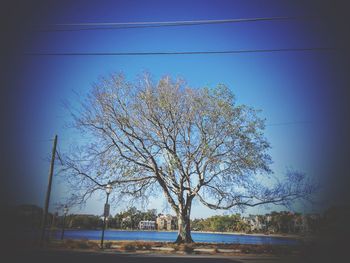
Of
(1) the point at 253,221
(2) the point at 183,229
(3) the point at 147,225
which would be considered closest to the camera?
(2) the point at 183,229

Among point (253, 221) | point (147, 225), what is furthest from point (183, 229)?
point (147, 225)

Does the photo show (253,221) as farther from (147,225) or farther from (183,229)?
(147,225)

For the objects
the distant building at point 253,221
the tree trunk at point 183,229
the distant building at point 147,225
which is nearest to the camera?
the tree trunk at point 183,229

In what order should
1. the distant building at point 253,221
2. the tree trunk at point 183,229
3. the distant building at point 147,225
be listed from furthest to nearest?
the distant building at point 147,225 < the distant building at point 253,221 < the tree trunk at point 183,229

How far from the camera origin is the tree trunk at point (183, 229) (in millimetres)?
21641

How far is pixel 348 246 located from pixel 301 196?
12.1 meters

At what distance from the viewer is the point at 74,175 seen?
20734 mm

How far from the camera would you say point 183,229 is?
22.0 m

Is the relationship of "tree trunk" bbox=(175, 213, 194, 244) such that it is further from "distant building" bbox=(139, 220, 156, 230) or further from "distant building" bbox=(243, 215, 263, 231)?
"distant building" bbox=(139, 220, 156, 230)

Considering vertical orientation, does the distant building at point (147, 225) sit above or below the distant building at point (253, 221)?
below

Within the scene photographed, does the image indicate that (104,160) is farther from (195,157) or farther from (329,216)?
(329,216)

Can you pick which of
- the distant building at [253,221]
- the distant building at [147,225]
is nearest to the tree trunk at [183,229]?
the distant building at [253,221]

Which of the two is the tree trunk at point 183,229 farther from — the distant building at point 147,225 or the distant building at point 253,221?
the distant building at point 147,225

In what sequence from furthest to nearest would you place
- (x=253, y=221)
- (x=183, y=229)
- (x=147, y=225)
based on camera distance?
(x=147, y=225) → (x=253, y=221) → (x=183, y=229)
